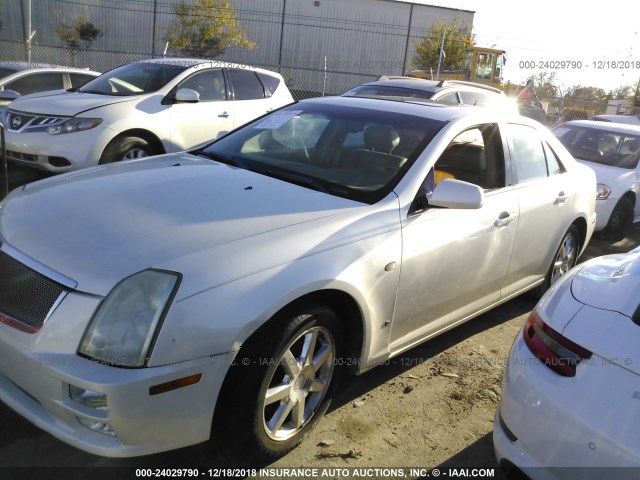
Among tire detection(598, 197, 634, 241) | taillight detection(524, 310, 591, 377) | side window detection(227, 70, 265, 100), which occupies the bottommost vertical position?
tire detection(598, 197, 634, 241)

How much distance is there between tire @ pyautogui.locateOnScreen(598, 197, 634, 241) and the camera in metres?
7.25

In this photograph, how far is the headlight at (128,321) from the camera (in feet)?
6.72

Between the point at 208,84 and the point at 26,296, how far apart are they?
18.5ft

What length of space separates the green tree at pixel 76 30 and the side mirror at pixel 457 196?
94.7 ft

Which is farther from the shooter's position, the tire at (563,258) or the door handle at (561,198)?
the tire at (563,258)

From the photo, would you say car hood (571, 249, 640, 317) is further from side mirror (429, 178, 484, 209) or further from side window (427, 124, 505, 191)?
side window (427, 124, 505, 191)

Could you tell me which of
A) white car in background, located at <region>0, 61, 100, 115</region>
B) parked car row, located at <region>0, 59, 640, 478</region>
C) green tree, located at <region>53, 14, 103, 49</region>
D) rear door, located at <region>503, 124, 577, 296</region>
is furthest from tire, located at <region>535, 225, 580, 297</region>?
green tree, located at <region>53, 14, 103, 49</region>

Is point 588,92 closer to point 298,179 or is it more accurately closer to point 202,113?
point 202,113

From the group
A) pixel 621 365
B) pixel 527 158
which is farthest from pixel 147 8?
pixel 621 365

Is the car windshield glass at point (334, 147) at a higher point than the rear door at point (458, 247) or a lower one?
higher

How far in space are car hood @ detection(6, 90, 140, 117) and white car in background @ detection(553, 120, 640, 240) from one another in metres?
5.87

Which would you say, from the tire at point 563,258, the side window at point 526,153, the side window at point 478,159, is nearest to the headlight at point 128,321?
the side window at point 478,159

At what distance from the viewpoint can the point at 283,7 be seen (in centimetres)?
3238

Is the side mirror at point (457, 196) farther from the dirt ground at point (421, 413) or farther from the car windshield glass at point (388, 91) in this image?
the car windshield glass at point (388, 91)
